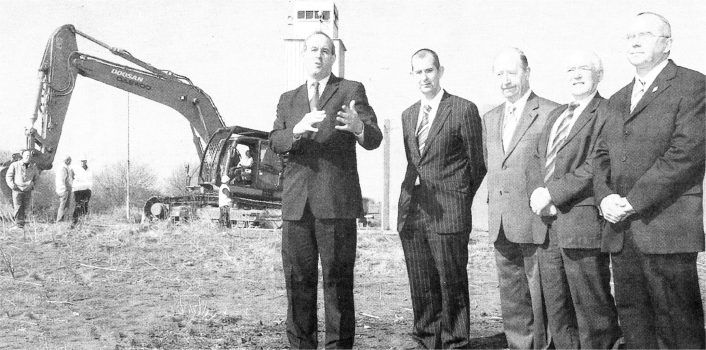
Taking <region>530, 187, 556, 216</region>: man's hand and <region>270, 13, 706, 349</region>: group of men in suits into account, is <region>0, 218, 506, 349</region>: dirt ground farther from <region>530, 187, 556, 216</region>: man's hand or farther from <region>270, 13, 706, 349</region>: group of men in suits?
<region>530, 187, 556, 216</region>: man's hand

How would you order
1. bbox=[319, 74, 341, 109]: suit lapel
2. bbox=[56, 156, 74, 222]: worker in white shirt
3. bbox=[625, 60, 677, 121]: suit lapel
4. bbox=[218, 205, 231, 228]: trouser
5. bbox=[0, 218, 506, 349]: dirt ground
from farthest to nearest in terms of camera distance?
bbox=[56, 156, 74, 222]: worker in white shirt, bbox=[218, 205, 231, 228]: trouser, bbox=[0, 218, 506, 349]: dirt ground, bbox=[319, 74, 341, 109]: suit lapel, bbox=[625, 60, 677, 121]: suit lapel

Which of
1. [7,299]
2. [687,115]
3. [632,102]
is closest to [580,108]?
[632,102]

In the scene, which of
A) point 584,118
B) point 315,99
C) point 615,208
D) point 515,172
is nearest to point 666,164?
point 615,208

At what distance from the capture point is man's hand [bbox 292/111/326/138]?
3562 millimetres

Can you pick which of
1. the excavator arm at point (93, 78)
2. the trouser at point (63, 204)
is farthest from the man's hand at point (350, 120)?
the excavator arm at point (93, 78)

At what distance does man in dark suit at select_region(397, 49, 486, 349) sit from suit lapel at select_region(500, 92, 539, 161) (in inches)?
9.5

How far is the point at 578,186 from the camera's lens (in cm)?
346

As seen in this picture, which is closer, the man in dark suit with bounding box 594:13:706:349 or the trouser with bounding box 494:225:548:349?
the man in dark suit with bounding box 594:13:706:349

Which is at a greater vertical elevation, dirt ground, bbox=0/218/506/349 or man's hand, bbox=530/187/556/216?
man's hand, bbox=530/187/556/216

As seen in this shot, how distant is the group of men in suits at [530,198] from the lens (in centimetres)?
304

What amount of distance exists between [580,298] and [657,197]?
745 millimetres

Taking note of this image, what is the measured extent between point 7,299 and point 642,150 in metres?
5.38

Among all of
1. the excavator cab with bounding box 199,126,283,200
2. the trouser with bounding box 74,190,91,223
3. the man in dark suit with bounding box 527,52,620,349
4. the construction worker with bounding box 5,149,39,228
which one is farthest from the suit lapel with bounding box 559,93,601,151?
the trouser with bounding box 74,190,91,223

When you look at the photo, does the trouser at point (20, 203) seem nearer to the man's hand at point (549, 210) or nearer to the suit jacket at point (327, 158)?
the suit jacket at point (327, 158)
